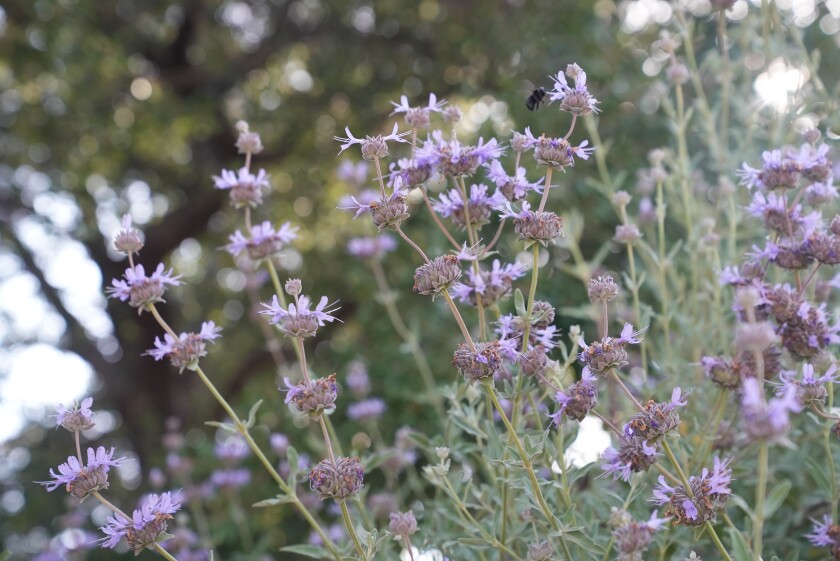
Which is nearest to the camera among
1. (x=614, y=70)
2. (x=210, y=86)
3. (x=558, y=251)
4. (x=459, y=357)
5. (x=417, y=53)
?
(x=459, y=357)

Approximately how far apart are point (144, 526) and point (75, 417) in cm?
19

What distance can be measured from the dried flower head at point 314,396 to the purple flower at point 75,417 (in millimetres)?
319

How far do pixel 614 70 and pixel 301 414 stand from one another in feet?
9.43

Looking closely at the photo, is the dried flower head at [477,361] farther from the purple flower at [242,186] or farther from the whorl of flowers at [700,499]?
the purple flower at [242,186]

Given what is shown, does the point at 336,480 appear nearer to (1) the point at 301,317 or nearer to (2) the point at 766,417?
(1) the point at 301,317

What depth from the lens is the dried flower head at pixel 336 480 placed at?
1.26 metres

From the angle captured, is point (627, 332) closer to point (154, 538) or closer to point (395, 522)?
point (395, 522)

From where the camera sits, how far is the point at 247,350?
6.54m

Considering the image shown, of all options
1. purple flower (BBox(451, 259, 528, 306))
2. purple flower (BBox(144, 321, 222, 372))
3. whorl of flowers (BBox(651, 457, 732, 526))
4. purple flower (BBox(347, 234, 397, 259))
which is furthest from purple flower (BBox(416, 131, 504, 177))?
purple flower (BBox(347, 234, 397, 259))

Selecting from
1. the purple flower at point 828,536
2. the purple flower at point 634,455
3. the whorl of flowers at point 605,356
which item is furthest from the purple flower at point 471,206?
the purple flower at point 828,536

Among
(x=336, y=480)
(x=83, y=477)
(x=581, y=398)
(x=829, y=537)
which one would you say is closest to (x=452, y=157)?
(x=581, y=398)

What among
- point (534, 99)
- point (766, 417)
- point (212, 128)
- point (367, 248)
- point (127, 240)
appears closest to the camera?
point (766, 417)

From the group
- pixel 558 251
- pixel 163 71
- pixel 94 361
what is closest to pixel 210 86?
pixel 163 71

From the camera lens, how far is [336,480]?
126 cm
